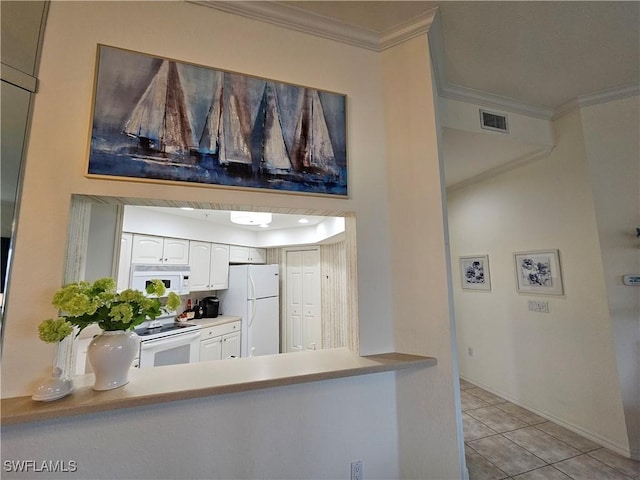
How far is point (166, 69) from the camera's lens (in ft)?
4.58

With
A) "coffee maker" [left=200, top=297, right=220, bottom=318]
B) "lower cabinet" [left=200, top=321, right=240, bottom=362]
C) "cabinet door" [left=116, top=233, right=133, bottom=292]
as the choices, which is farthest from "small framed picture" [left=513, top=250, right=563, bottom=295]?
"cabinet door" [left=116, top=233, right=133, bottom=292]

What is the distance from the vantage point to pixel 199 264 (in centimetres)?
416

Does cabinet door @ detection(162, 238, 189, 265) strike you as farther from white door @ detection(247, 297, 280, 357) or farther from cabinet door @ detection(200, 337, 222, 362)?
white door @ detection(247, 297, 280, 357)

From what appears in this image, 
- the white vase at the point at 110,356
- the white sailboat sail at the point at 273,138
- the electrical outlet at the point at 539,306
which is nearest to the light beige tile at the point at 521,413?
the electrical outlet at the point at 539,306

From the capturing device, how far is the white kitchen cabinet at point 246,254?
15.8ft

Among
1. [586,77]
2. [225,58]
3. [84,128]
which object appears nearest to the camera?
[84,128]

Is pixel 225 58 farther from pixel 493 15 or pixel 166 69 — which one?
pixel 493 15

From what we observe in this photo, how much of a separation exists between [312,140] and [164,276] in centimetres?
293

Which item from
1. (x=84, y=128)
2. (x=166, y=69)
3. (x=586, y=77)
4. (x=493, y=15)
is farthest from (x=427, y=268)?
(x=586, y=77)

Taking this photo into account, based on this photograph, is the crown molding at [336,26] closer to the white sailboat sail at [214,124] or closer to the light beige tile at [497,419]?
the white sailboat sail at [214,124]

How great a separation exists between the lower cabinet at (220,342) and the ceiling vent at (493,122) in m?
4.05

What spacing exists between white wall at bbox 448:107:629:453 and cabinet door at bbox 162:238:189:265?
4008 millimetres

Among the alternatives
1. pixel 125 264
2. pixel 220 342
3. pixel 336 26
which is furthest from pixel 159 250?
pixel 336 26

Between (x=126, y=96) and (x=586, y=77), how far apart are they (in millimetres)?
3231
